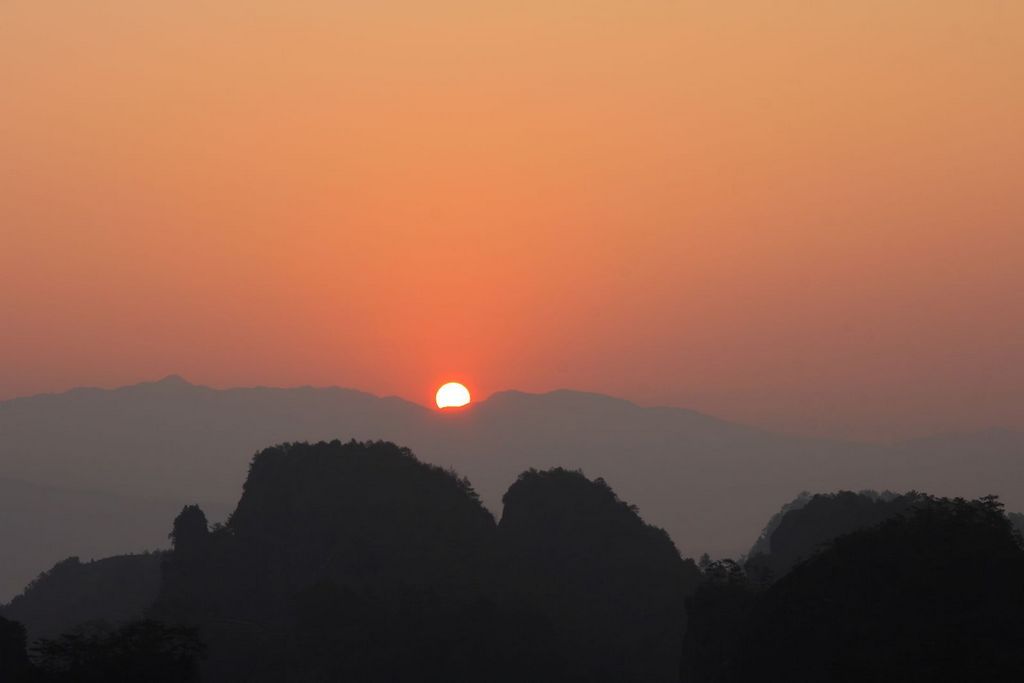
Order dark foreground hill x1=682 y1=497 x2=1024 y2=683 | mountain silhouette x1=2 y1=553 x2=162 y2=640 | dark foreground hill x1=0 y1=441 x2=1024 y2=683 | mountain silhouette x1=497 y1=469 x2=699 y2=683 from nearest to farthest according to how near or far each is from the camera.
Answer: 1. dark foreground hill x1=682 y1=497 x2=1024 y2=683
2. dark foreground hill x1=0 y1=441 x2=1024 y2=683
3. mountain silhouette x1=497 y1=469 x2=699 y2=683
4. mountain silhouette x1=2 y1=553 x2=162 y2=640

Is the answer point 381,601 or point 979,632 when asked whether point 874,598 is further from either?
point 381,601

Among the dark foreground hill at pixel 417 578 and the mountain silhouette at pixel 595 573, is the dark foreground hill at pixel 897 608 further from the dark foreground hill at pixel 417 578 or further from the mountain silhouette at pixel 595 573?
the mountain silhouette at pixel 595 573

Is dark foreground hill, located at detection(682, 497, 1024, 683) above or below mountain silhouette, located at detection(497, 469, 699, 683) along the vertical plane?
below

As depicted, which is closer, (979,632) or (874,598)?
(979,632)

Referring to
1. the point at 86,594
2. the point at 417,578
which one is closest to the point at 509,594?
the point at 417,578

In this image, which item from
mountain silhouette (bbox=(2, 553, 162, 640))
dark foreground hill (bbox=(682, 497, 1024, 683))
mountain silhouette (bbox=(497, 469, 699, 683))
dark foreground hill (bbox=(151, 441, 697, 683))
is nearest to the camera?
dark foreground hill (bbox=(682, 497, 1024, 683))

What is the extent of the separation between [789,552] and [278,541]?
123 ft

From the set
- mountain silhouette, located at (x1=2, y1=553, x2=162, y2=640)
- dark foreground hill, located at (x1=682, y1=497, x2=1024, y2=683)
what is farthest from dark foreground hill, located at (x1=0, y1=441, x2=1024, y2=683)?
mountain silhouette, located at (x1=2, y1=553, x2=162, y2=640)

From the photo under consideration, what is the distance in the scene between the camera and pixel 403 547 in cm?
10031

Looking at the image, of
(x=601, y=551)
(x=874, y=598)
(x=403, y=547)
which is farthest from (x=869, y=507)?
(x=874, y=598)

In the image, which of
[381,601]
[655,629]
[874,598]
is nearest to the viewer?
[874,598]

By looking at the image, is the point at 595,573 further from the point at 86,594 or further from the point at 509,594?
the point at 86,594

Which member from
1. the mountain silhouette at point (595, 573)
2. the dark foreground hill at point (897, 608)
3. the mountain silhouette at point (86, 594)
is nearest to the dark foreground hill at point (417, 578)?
the mountain silhouette at point (595, 573)

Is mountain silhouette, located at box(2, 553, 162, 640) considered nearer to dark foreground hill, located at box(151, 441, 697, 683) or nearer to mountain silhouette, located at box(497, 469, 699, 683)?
dark foreground hill, located at box(151, 441, 697, 683)
